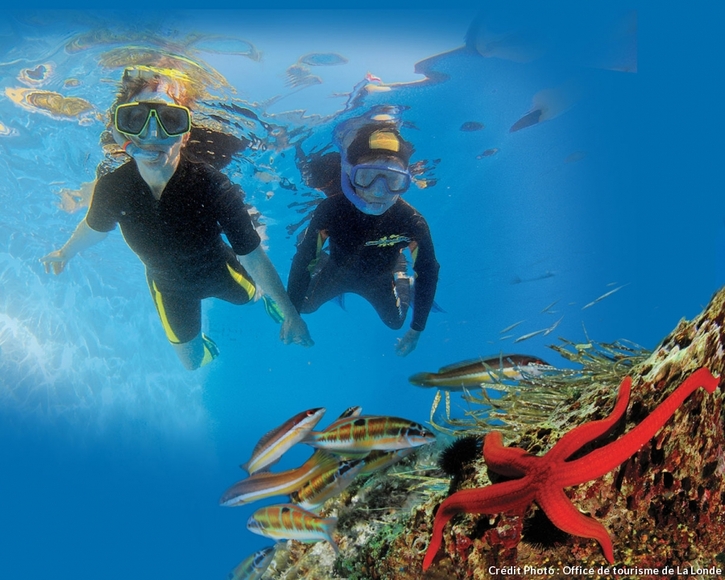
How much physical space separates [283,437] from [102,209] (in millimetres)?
4996

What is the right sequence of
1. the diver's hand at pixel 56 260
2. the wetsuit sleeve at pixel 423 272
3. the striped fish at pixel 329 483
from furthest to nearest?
the wetsuit sleeve at pixel 423 272
the diver's hand at pixel 56 260
the striped fish at pixel 329 483

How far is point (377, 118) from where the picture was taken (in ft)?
33.5

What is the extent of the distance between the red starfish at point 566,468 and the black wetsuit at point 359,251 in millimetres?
5789

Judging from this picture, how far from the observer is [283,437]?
10.4 ft

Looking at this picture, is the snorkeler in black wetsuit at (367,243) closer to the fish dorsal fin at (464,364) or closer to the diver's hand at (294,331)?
the diver's hand at (294,331)

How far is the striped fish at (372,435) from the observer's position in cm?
276

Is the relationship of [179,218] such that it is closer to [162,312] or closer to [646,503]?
[162,312]

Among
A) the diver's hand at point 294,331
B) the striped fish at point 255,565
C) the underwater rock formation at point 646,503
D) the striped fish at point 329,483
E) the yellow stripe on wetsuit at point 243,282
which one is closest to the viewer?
the underwater rock formation at point 646,503

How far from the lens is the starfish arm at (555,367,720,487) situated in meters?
1.61

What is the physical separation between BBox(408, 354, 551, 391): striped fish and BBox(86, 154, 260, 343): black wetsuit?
3.87m

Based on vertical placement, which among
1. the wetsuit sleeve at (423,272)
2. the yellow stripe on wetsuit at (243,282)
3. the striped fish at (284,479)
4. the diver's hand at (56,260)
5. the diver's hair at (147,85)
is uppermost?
the diver's hair at (147,85)

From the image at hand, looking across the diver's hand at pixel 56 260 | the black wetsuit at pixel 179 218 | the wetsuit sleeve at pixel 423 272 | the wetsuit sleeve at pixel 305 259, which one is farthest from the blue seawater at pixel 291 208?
the diver's hand at pixel 56 260

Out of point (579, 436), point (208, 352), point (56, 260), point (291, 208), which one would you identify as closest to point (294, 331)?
point (208, 352)

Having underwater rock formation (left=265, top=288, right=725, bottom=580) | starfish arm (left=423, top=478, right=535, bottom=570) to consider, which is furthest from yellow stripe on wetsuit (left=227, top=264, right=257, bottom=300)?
starfish arm (left=423, top=478, right=535, bottom=570)
